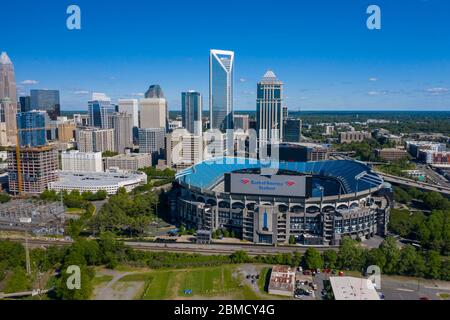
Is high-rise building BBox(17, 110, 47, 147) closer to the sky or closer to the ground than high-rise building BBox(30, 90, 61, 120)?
closer to the ground

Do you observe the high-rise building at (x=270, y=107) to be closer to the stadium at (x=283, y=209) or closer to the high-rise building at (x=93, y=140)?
the high-rise building at (x=93, y=140)

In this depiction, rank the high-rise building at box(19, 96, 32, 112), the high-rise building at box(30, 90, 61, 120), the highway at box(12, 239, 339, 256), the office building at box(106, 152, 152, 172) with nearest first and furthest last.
A: the highway at box(12, 239, 339, 256), the office building at box(106, 152, 152, 172), the high-rise building at box(19, 96, 32, 112), the high-rise building at box(30, 90, 61, 120)

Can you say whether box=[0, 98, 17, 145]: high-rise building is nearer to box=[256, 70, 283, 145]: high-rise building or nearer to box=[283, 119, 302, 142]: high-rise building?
box=[256, 70, 283, 145]: high-rise building

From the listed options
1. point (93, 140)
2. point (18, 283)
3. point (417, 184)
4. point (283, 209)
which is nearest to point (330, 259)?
point (283, 209)

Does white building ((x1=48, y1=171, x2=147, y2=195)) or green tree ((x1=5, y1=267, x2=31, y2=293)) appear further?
white building ((x1=48, y1=171, x2=147, y2=195))

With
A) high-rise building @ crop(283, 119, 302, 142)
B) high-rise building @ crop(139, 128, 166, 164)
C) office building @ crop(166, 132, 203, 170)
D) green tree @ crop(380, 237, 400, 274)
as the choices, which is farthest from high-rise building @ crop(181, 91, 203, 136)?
green tree @ crop(380, 237, 400, 274)

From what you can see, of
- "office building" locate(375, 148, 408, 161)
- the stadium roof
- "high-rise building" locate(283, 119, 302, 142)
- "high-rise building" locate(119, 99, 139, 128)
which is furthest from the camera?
"high-rise building" locate(119, 99, 139, 128)
